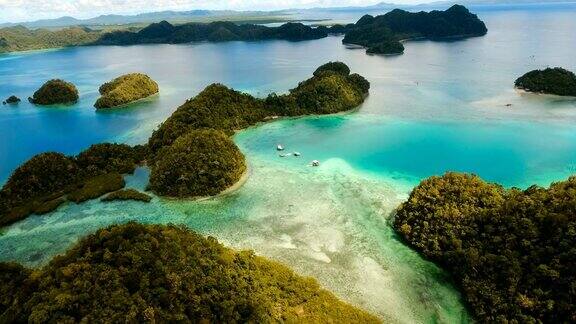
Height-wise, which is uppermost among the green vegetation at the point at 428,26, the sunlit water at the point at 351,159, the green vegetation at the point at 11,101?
the green vegetation at the point at 428,26

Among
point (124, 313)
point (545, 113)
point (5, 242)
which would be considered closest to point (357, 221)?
point (124, 313)

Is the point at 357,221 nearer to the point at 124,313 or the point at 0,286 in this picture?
the point at 124,313

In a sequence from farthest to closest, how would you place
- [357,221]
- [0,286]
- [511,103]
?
[511,103]
[357,221]
[0,286]

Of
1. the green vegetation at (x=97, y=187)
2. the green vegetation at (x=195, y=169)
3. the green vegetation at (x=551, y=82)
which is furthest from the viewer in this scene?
the green vegetation at (x=551, y=82)

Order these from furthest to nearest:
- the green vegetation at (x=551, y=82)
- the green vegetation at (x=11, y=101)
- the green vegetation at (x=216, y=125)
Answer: the green vegetation at (x=11, y=101) → the green vegetation at (x=551, y=82) → the green vegetation at (x=216, y=125)

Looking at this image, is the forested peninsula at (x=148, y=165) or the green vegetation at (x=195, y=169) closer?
the forested peninsula at (x=148, y=165)

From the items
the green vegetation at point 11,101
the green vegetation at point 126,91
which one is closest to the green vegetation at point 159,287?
the green vegetation at point 126,91

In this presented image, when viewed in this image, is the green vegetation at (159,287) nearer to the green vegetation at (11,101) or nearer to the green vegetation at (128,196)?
the green vegetation at (128,196)

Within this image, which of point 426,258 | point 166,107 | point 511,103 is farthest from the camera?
point 166,107
